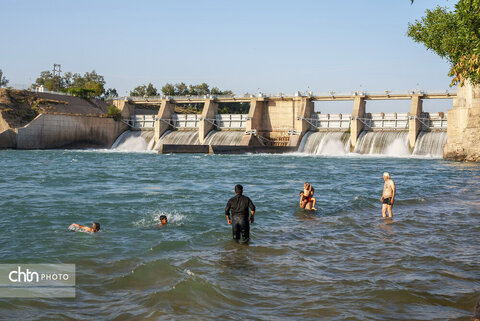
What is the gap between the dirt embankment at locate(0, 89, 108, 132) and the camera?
65.9m

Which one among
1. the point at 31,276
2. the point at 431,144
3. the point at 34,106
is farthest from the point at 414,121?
the point at 31,276

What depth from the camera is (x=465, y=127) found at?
4628cm

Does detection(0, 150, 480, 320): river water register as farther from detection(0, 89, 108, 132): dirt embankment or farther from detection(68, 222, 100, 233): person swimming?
detection(0, 89, 108, 132): dirt embankment

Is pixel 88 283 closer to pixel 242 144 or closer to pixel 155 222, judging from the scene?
pixel 155 222

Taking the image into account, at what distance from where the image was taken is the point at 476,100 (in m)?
45.9

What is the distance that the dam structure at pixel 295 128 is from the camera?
57188 millimetres

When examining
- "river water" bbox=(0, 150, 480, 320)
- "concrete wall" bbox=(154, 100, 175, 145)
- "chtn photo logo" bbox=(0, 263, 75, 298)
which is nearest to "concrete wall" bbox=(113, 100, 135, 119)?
"concrete wall" bbox=(154, 100, 175, 145)

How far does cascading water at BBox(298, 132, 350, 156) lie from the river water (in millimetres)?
34262

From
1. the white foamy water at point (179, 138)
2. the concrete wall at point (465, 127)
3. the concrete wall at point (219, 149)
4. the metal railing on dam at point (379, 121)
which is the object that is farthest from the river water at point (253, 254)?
the white foamy water at point (179, 138)

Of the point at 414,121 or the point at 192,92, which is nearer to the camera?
the point at 414,121

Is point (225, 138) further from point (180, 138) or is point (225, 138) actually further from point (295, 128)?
point (295, 128)

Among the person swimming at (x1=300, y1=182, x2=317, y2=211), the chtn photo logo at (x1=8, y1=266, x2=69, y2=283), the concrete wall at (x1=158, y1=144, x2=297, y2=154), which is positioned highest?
the concrete wall at (x1=158, y1=144, x2=297, y2=154)

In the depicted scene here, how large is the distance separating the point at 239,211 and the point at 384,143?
48291 millimetres

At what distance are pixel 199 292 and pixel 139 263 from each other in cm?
255
